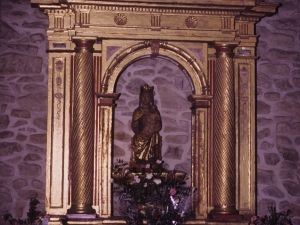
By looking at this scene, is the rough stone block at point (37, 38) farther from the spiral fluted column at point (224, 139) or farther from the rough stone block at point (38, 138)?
the spiral fluted column at point (224, 139)

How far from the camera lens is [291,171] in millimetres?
6504

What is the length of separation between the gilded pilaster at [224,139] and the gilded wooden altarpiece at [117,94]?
1 centimetres

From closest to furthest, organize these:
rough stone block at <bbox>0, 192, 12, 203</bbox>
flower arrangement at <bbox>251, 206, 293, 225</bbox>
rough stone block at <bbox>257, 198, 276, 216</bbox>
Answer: flower arrangement at <bbox>251, 206, 293, 225</bbox>, rough stone block at <bbox>0, 192, 12, 203</bbox>, rough stone block at <bbox>257, 198, 276, 216</bbox>

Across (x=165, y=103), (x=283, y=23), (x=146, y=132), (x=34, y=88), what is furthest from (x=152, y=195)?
(x=283, y=23)

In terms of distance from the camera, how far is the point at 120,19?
6.05m

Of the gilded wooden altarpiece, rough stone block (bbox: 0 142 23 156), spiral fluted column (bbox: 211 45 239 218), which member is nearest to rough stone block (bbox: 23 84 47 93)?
the gilded wooden altarpiece

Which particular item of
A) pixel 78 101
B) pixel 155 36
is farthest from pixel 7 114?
pixel 155 36

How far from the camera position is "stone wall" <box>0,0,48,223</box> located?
623cm

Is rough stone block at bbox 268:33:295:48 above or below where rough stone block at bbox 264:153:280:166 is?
above

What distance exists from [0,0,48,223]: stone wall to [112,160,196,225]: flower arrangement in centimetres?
96

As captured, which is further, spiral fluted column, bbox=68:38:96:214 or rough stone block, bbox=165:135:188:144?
rough stone block, bbox=165:135:188:144

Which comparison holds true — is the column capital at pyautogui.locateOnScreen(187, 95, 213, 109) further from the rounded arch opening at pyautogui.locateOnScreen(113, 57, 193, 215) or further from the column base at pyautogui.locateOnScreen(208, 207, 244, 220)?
the column base at pyautogui.locateOnScreen(208, 207, 244, 220)

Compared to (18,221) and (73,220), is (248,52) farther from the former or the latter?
(18,221)

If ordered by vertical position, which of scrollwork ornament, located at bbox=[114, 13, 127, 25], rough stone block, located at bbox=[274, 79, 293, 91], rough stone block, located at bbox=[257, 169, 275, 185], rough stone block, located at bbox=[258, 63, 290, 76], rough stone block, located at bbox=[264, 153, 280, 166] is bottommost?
rough stone block, located at bbox=[257, 169, 275, 185]
